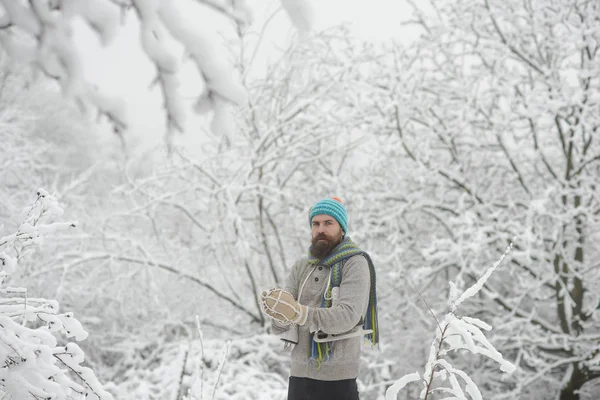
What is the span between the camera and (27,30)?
2.71ft

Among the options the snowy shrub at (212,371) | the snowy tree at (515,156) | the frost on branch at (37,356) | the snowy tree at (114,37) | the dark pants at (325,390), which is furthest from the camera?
the snowy tree at (515,156)

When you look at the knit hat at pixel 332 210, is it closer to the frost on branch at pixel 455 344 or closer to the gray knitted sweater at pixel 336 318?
the gray knitted sweater at pixel 336 318

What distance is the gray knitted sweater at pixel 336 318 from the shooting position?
1655 millimetres

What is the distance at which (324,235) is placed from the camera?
6.41 feet

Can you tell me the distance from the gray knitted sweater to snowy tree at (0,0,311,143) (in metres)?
0.97

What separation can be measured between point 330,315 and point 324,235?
0.41 meters

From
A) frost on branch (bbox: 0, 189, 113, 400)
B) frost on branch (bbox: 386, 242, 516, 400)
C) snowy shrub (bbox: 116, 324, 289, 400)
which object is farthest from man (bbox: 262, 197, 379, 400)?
snowy shrub (bbox: 116, 324, 289, 400)

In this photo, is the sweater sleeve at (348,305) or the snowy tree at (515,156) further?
the snowy tree at (515,156)

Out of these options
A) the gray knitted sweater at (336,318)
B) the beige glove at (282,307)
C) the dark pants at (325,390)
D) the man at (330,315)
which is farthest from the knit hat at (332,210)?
the dark pants at (325,390)

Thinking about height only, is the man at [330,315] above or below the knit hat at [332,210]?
below

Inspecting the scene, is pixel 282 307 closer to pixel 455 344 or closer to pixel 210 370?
pixel 455 344

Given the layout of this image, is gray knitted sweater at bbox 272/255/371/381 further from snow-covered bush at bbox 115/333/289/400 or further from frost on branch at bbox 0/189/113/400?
snow-covered bush at bbox 115/333/289/400

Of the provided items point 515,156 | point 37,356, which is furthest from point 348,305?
point 515,156

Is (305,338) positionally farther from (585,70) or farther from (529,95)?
(585,70)
